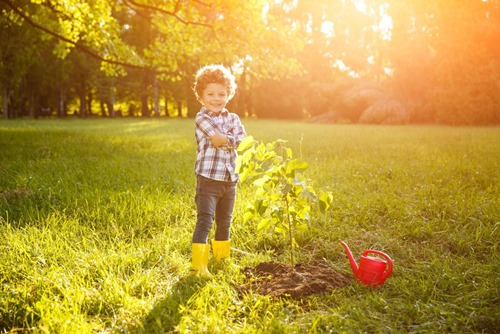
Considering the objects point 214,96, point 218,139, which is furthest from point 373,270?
point 214,96

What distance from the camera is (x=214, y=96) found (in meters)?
3.60

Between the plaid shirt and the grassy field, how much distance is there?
817mm

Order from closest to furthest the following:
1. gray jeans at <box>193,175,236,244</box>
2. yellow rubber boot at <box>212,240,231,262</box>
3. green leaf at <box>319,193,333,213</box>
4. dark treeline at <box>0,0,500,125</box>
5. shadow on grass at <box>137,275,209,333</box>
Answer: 1. shadow on grass at <box>137,275,209,333</box>
2. green leaf at <box>319,193,333,213</box>
3. gray jeans at <box>193,175,236,244</box>
4. yellow rubber boot at <box>212,240,231,262</box>
5. dark treeline at <box>0,0,500,125</box>

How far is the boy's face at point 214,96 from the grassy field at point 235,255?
1383mm

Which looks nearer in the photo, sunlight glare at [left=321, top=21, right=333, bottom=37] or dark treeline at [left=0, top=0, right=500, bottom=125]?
dark treeline at [left=0, top=0, right=500, bottom=125]

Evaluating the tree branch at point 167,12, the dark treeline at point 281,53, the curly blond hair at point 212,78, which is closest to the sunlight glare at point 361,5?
the dark treeline at point 281,53

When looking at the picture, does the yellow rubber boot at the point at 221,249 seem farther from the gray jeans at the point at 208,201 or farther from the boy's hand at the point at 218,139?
the boy's hand at the point at 218,139

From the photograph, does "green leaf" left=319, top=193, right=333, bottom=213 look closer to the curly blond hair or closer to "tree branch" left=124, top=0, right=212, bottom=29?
the curly blond hair

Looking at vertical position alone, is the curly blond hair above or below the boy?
above

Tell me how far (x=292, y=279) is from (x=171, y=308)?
0.94m

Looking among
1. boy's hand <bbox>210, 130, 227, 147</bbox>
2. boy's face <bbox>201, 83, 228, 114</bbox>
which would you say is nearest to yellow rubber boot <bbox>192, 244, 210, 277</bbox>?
boy's hand <bbox>210, 130, 227, 147</bbox>

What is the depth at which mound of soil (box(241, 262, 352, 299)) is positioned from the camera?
9.68ft

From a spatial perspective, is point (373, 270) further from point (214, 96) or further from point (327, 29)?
point (327, 29)

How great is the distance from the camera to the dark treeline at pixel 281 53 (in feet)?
39.4
